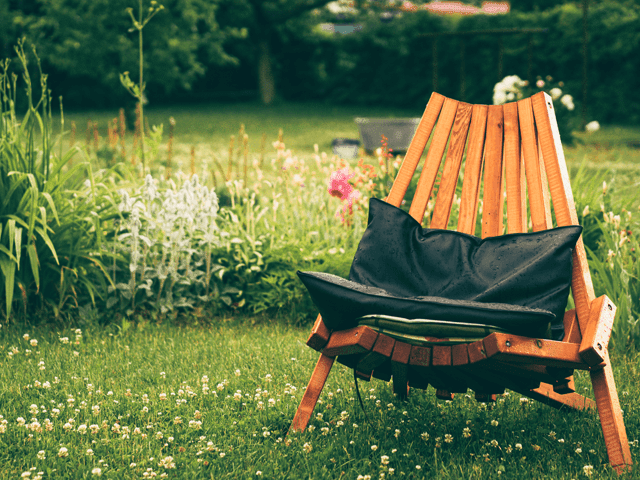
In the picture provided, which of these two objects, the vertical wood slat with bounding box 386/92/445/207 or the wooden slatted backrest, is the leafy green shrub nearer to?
the vertical wood slat with bounding box 386/92/445/207

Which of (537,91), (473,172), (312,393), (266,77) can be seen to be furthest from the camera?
(266,77)

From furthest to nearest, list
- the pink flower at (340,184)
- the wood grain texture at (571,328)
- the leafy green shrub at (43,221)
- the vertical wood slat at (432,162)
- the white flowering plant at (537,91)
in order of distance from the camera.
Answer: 1. the white flowering plant at (537,91)
2. the pink flower at (340,184)
3. the leafy green shrub at (43,221)
4. the vertical wood slat at (432,162)
5. the wood grain texture at (571,328)

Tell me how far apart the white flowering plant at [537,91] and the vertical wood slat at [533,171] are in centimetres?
365

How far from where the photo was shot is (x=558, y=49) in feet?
50.5

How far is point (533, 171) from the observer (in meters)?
2.47

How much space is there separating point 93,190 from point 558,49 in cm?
1478

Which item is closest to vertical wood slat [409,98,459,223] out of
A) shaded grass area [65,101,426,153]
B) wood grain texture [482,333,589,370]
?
wood grain texture [482,333,589,370]

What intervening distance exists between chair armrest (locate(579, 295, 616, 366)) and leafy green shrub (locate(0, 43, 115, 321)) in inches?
86.9

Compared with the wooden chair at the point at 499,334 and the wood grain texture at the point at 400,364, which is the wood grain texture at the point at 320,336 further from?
the wood grain texture at the point at 400,364

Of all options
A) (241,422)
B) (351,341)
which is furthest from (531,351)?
(241,422)

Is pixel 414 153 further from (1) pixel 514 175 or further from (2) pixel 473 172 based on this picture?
(1) pixel 514 175

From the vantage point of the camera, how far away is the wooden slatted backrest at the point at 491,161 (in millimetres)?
2434

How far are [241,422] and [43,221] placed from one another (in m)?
1.43

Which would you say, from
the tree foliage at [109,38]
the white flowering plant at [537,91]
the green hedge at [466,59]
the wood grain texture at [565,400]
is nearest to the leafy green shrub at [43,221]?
the wood grain texture at [565,400]
